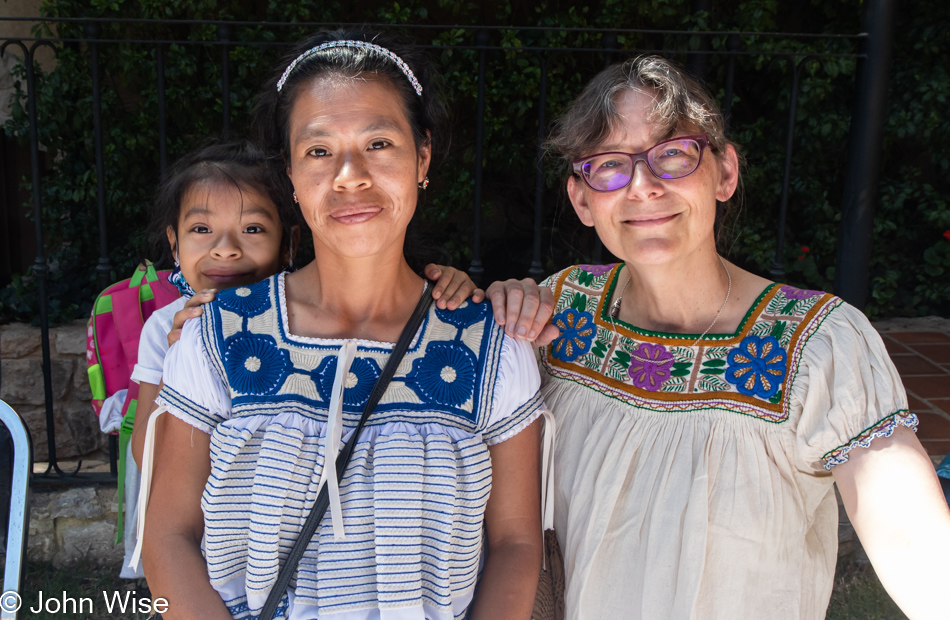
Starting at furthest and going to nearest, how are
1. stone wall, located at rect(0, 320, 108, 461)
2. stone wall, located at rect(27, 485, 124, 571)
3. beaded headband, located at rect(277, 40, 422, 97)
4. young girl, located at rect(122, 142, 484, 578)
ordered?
stone wall, located at rect(0, 320, 108, 461) < stone wall, located at rect(27, 485, 124, 571) < young girl, located at rect(122, 142, 484, 578) < beaded headband, located at rect(277, 40, 422, 97)

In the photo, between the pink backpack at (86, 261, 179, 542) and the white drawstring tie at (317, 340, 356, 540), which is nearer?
the white drawstring tie at (317, 340, 356, 540)

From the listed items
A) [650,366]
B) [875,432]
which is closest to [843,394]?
[875,432]

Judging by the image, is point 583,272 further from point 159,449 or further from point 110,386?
point 110,386

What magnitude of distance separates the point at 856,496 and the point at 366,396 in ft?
3.32

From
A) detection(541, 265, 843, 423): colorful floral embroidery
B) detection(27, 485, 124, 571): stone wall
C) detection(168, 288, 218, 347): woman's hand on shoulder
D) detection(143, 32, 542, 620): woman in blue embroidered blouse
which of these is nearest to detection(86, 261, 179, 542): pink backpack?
detection(168, 288, 218, 347): woman's hand on shoulder

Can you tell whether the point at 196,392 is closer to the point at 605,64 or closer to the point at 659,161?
the point at 659,161

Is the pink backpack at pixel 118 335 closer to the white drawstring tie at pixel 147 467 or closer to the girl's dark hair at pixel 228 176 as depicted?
the girl's dark hair at pixel 228 176

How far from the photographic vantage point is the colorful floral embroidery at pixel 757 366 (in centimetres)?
160

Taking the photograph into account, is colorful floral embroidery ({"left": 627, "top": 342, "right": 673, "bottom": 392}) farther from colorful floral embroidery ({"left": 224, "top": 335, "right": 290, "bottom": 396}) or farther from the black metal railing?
the black metal railing

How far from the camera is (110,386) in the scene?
2.27 metres

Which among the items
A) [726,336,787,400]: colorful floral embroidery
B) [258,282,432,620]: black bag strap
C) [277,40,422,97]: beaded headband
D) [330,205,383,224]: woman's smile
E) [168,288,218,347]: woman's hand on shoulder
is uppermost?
[277,40,422,97]: beaded headband

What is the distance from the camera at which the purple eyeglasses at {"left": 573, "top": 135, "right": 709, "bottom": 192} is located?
5.40 ft

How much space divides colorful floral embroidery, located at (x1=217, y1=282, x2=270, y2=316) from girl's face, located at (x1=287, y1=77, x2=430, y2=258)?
0.64ft

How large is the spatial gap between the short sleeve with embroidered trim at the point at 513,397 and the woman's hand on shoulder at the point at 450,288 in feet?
0.45
